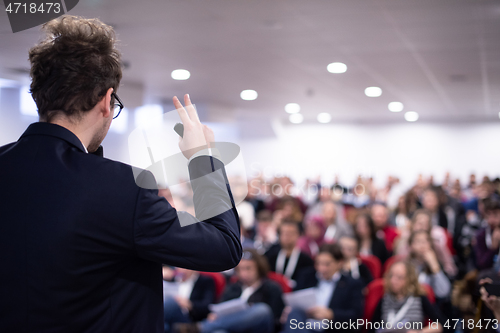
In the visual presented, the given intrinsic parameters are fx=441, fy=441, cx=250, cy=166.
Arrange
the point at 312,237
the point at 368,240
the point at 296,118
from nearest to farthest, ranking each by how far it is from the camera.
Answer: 1. the point at 368,240
2. the point at 312,237
3. the point at 296,118

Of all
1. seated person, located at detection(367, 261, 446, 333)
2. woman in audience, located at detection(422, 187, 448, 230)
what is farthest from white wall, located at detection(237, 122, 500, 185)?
seated person, located at detection(367, 261, 446, 333)

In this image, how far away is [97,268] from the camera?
0.76 m

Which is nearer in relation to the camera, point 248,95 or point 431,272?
point 431,272

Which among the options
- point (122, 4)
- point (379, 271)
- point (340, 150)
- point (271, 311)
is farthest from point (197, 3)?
point (340, 150)

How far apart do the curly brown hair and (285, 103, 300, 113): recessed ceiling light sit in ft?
21.9

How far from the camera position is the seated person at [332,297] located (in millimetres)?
3121

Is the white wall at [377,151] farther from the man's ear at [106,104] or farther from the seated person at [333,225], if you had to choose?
the man's ear at [106,104]

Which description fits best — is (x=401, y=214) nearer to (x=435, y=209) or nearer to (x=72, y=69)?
(x=435, y=209)

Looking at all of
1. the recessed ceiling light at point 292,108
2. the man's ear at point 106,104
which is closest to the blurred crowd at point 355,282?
the man's ear at point 106,104

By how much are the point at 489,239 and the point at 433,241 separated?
0.63 m

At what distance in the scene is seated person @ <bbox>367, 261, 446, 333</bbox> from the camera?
2891 mm

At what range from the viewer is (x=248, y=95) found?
6.54 m

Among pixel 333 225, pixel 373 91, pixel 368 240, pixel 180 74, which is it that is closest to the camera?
pixel 368 240

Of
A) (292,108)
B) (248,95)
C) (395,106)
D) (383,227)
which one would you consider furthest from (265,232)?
(395,106)
